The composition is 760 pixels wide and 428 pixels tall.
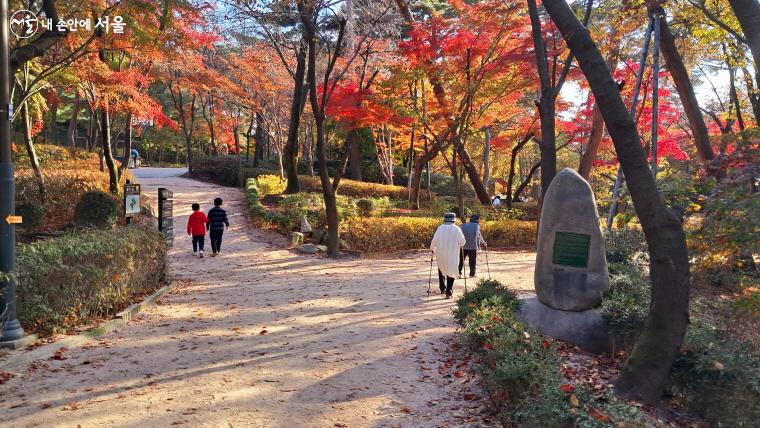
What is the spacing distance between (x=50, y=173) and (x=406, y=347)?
14177mm

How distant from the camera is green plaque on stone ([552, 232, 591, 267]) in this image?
6.95 meters

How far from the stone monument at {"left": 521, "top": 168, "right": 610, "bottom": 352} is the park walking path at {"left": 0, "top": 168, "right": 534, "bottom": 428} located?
1425mm

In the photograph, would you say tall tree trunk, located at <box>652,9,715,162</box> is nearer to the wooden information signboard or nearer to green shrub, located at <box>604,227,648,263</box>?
green shrub, located at <box>604,227,648,263</box>

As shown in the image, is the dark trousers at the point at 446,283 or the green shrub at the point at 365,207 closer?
the dark trousers at the point at 446,283

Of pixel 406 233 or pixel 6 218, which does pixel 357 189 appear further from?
pixel 6 218

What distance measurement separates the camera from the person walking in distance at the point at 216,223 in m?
13.8

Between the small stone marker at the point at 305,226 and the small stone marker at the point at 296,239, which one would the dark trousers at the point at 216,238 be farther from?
the small stone marker at the point at 305,226

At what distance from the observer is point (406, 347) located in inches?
256

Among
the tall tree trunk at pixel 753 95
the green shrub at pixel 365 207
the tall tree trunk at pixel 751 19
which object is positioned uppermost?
the tall tree trunk at pixel 753 95

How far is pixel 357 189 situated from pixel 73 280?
63.1 feet

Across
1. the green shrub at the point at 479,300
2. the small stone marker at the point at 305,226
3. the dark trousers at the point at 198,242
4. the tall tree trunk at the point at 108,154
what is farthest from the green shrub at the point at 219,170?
the green shrub at the point at 479,300

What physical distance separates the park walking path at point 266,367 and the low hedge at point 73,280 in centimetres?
52

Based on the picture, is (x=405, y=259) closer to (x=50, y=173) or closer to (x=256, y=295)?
(x=256, y=295)

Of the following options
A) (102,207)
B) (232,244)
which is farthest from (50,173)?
(232,244)
